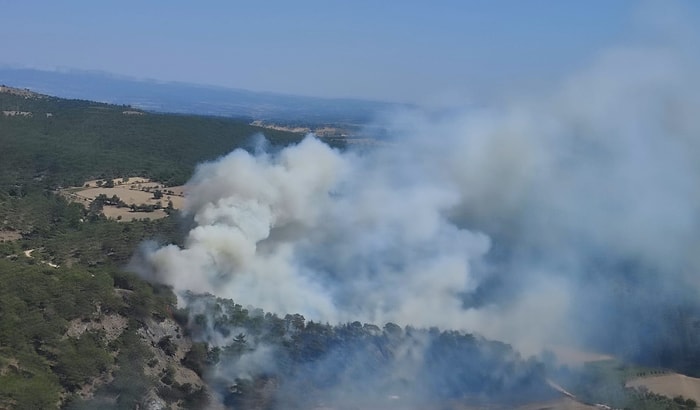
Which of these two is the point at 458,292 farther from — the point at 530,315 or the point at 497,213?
the point at 497,213

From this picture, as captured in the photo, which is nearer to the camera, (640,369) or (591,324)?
(640,369)

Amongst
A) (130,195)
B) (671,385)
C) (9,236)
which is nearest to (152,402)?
(671,385)

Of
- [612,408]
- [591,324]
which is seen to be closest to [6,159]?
[591,324]

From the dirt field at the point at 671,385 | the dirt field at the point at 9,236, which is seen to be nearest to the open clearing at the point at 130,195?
the dirt field at the point at 9,236

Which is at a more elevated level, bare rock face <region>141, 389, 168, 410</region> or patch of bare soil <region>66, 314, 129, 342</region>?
patch of bare soil <region>66, 314, 129, 342</region>

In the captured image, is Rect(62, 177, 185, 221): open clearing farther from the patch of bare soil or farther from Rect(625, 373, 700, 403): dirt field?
Rect(625, 373, 700, 403): dirt field

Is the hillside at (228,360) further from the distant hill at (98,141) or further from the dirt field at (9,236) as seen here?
the distant hill at (98,141)

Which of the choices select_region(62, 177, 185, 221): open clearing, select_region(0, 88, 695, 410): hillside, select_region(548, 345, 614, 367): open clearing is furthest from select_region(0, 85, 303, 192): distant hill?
select_region(548, 345, 614, 367): open clearing

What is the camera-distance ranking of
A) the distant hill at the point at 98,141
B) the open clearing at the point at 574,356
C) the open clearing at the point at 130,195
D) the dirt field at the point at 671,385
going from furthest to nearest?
the distant hill at the point at 98,141
the open clearing at the point at 130,195
the open clearing at the point at 574,356
the dirt field at the point at 671,385
